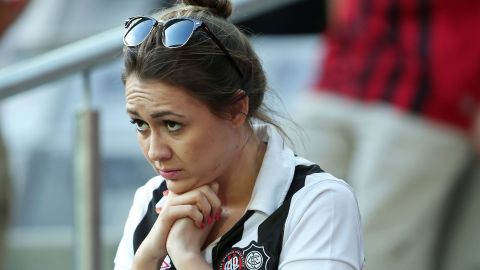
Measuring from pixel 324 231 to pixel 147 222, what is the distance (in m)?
0.51

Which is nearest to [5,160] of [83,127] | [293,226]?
[83,127]

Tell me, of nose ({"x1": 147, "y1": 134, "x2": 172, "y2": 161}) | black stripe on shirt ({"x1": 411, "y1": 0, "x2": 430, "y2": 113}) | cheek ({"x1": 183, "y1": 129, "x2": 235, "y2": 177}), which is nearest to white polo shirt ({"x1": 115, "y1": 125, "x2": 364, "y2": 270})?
cheek ({"x1": 183, "y1": 129, "x2": 235, "y2": 177})

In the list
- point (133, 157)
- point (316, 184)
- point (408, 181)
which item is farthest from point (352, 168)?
point (316, 184)

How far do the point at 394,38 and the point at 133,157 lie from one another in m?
1.93

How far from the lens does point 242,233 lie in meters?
2.82

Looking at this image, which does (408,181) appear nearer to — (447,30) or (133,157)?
(447,30)

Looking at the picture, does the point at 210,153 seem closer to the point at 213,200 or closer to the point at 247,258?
the point at 213,200

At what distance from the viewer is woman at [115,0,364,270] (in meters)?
2.74

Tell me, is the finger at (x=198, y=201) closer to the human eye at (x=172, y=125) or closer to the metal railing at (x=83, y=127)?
the human eye at (x=172, y=125)

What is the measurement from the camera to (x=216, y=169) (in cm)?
286

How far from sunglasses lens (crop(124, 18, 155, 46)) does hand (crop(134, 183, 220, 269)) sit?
368 millimetres

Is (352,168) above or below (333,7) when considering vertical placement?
below

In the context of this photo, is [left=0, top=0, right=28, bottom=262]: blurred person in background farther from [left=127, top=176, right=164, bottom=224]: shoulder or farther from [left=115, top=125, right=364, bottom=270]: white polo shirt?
[left=115, top=125, right=364, bottom=270]: white polo shirt

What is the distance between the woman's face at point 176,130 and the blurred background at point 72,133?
1.84 metres
